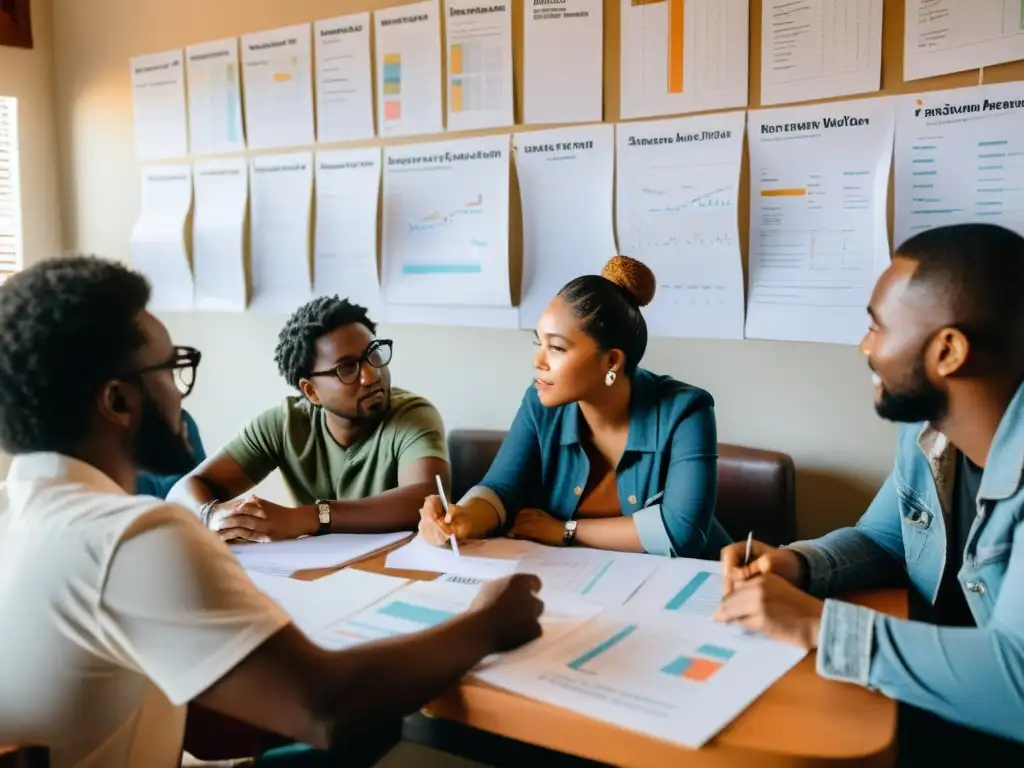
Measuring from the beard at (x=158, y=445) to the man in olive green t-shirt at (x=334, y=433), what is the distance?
78 centimetres

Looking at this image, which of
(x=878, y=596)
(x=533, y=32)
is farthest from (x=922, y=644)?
(x=533, y=32)

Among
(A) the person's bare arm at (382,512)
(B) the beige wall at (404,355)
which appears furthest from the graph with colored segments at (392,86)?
(A) the person's bare arm at (382,512)

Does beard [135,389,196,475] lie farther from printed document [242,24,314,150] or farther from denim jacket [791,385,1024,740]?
printed document [242,24,314,150]

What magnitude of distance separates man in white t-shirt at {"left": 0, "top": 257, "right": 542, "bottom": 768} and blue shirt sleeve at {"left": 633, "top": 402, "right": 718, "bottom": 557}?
583 millimetres

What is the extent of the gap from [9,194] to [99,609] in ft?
9.39

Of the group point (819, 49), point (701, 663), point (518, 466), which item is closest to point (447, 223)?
point (518, 466)

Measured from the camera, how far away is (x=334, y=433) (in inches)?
83.1

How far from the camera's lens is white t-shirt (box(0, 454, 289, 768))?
0.86 meters

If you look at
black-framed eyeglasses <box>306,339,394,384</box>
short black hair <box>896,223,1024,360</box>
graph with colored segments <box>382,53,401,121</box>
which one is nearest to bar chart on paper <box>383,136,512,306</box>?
graph with colored segments <box>382,53,401,121</box>

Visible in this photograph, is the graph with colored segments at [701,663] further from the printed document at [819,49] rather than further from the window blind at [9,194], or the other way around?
the window blind at [9,194]

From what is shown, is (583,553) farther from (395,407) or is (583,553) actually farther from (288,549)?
(395,407)

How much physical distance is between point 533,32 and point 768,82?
67 cm

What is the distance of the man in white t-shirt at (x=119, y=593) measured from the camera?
867 millimetres

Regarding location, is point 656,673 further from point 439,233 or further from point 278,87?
point 278,87
